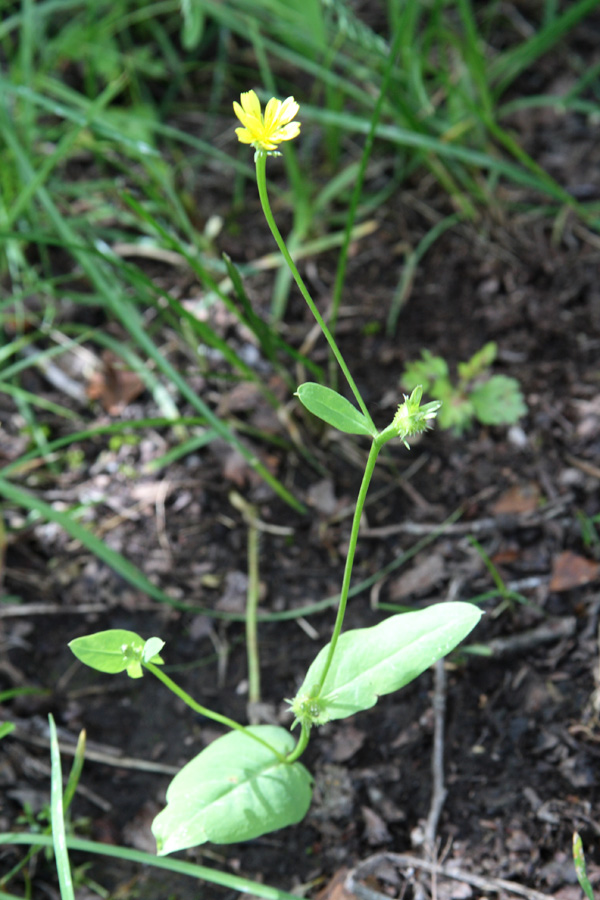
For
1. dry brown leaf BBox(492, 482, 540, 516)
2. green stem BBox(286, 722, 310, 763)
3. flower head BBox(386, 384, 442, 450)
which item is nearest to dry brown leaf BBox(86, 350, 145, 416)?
dry brown leaf BBox(492, 482, 540, 516)

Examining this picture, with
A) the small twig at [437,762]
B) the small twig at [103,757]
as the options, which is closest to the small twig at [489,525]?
the small twig at [437,762]

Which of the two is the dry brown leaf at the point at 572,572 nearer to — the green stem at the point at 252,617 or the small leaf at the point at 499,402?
the small leaf at the point at 499,402

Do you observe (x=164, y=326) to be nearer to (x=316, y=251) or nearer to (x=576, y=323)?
(x=316, y=251)

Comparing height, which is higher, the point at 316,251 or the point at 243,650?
the point at 316,251

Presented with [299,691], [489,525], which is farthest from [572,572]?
[299,691]

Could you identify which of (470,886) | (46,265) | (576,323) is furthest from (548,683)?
(46,265)
